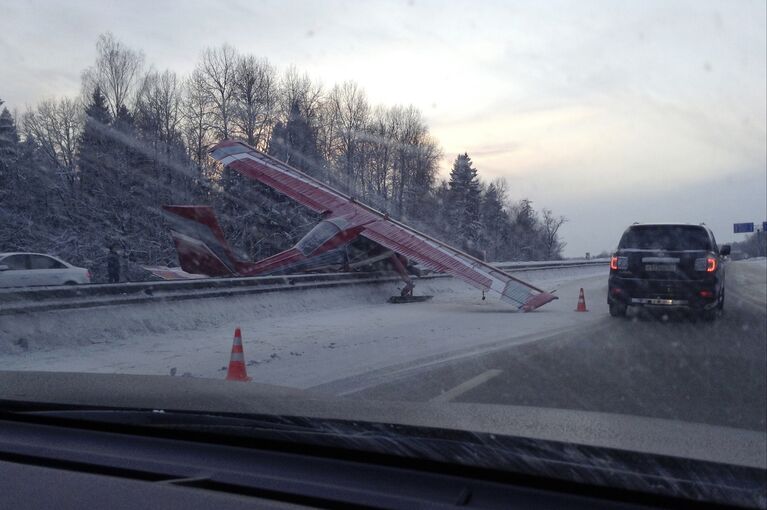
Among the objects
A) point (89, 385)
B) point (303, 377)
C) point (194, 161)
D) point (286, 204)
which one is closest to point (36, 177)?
point (194, 161)

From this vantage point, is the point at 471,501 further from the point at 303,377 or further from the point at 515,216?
the point at 515,216

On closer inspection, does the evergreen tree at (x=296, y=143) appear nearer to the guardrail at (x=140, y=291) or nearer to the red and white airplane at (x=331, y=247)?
the red and white airplane at (x=331, y=247)

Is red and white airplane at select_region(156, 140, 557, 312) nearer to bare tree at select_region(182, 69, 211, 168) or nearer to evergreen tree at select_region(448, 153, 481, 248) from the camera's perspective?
bare tree at select_region(182, 69, 211, 168)

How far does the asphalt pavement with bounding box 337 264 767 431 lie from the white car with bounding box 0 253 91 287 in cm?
1570

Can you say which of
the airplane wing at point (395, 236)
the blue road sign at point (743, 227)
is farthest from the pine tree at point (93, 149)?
the blue road sign at point (743, 227)

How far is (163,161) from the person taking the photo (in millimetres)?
44000

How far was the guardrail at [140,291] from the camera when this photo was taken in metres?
10.3

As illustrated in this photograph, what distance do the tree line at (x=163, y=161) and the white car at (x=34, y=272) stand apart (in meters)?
15.5

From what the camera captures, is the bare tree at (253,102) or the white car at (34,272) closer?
the white car at (34,272)

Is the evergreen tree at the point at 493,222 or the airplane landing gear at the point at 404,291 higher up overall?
the evergreen tree at the point at 493,222

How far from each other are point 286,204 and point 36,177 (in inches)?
594

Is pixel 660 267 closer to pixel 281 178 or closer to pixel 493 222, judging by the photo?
pixel 281 178

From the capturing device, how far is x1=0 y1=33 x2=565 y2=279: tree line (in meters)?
37.9

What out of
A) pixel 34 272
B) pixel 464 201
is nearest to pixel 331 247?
pixel 34 272
